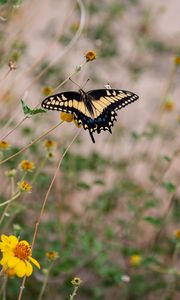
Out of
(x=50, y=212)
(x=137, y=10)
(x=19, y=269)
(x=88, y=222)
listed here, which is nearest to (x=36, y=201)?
(x=50, y=212)

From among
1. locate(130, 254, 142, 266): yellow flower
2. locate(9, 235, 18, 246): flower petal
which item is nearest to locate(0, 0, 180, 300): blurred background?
locate(130, 254, 142, 266): yellow flower

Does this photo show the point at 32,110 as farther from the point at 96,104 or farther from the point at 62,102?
the point at 96,104

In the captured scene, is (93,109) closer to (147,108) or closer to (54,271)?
(54,271)

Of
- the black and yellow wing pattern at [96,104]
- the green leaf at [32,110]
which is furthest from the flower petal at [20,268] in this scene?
the black and yellow wing pattern at [96,104]

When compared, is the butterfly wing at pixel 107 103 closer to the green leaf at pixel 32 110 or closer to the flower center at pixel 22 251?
the green leaf at pixel 32 110

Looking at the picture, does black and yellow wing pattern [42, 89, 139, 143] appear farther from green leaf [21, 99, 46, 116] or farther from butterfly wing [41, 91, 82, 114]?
green leaf [21, 99, 46, 116]

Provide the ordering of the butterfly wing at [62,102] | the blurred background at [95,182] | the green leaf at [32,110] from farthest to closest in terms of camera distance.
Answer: the blurred background at [95,182] < the butterfly wing at [62,102] < the green leaf at [32,110]
